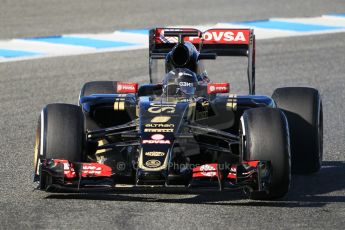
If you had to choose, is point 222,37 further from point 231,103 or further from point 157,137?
point 157,137

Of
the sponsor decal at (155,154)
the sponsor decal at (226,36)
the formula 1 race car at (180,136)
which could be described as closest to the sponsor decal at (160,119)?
the formula 1 race car at (180,136)

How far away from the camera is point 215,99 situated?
1048cm

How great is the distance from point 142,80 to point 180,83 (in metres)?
6.43

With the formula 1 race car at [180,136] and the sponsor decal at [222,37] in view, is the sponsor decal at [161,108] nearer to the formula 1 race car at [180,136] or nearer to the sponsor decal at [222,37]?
the formula 1 race car at [180,136]

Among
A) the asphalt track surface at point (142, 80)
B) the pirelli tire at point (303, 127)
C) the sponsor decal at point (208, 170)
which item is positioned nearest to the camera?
the asphalt track surface at point (142, 80)

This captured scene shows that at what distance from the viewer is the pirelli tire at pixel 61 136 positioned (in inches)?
368

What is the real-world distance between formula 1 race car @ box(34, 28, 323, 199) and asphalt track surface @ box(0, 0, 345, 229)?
0.22 meters

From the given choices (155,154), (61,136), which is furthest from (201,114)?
(61,136)

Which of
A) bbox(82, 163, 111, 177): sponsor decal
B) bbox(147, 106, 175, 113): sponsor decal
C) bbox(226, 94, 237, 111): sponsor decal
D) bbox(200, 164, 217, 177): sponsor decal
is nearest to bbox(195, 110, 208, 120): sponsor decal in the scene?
bbox(226, 94, 237, 111): sponsor decal

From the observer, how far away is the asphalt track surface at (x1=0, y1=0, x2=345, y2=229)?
8.66m

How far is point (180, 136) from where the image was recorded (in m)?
9.52

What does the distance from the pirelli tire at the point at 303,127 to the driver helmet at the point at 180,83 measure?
82 centimetres

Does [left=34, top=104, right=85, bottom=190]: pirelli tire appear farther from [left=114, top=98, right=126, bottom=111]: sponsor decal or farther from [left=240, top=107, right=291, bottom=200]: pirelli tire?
[left=240, top=107, right=291, bottom=200]: pirelli tire

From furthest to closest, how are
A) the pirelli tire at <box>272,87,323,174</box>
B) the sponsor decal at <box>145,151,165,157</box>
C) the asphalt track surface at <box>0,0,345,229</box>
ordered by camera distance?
the pirelli tire at <box>272,87,323,174</box>, the sponsor decal at <box>145,151,165,157</box>, the asphalt track surface at <box>0,0,345,229</box>
